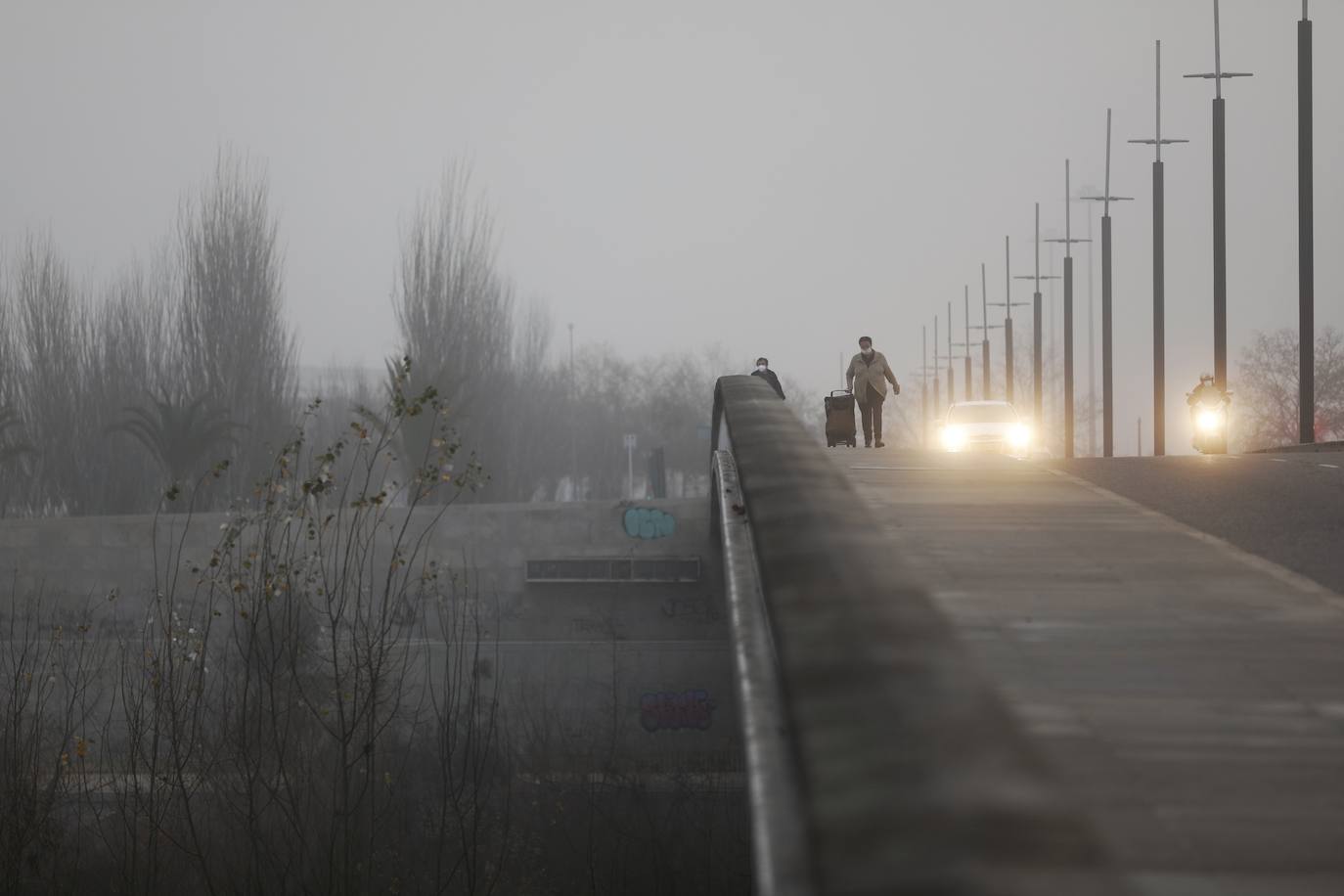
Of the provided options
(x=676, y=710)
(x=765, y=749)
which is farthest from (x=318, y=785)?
(x=765, y=749)

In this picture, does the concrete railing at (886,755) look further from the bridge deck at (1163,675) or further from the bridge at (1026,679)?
the bridge deck at (1163,675)

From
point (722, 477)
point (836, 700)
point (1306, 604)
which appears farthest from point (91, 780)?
point (836, 700)

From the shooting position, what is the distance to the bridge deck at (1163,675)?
462 centimetres

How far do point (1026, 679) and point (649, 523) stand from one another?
25352 millimetres

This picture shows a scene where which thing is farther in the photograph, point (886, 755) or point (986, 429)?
point (986, 429)

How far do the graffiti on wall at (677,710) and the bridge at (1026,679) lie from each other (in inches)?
774

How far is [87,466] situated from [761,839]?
48.9 metres

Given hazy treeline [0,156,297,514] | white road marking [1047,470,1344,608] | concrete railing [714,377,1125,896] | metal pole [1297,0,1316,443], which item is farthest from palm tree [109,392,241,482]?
concrete railing [714,377,1125,896]

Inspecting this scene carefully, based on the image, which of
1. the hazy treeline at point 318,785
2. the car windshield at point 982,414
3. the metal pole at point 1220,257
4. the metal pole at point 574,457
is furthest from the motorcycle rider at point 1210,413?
the metal pole at point 574,457

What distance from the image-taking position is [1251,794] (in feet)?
16.3

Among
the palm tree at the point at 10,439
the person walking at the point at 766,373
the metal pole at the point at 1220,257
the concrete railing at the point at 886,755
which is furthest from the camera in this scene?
the palm tree at the point at 10,439

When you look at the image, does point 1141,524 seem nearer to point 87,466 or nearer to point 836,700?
point 836,700

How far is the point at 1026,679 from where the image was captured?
6137 mm

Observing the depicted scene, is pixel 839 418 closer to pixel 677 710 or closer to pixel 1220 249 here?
pixel 677 710
